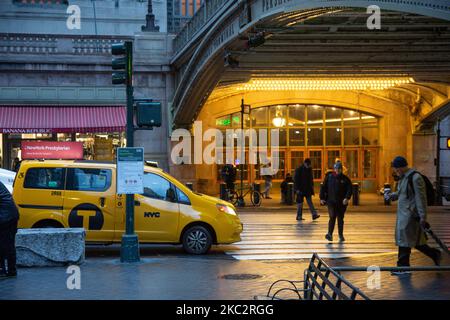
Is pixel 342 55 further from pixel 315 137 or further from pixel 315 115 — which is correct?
pixel 315 137

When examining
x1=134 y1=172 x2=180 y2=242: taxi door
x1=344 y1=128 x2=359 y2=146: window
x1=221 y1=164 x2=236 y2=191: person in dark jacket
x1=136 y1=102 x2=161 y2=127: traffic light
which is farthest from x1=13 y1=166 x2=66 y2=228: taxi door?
x1=344 y1=128 x2=359 y2=146: window

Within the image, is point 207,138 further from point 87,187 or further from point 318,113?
point 87,187

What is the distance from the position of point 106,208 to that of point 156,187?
1062 mm

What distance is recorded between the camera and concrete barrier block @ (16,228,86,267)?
12.3m

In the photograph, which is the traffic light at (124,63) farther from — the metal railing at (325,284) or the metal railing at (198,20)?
the metal railing at (198,20)

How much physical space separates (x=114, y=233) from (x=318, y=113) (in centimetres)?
2376

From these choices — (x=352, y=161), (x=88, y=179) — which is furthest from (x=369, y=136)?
(x=88, y=179)

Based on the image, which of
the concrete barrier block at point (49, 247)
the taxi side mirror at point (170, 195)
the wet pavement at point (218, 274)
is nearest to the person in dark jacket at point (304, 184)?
the wet pavement at point (218, 274)

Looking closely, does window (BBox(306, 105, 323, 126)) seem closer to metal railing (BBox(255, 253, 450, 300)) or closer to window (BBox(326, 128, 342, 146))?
window (BBox(326, 128, 342, 146))

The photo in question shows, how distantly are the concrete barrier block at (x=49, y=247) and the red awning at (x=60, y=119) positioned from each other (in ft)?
60.4

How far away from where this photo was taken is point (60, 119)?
3091cm

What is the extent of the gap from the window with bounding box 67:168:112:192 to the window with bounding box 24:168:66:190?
6.0 inches

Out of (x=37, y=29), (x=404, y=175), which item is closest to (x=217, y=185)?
(x=37, y=29)

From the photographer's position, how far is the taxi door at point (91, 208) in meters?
14.1
